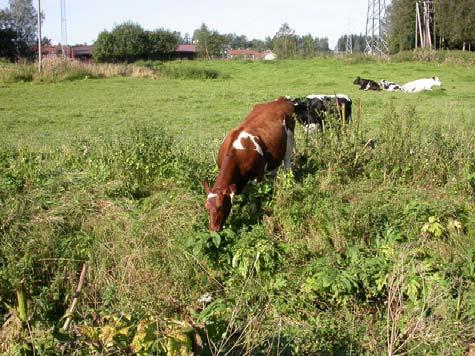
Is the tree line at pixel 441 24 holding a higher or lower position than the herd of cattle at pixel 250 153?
higher

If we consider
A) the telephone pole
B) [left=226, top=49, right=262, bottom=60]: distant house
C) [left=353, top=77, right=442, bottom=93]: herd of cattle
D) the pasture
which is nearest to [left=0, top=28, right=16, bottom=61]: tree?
[left=226, top=49, right=262, bottom=60]: distant house

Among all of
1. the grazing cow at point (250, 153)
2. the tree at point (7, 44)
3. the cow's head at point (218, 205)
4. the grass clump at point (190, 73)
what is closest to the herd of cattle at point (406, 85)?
the grass clump at point (190, 73)

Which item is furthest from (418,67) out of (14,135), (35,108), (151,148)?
(151,148)

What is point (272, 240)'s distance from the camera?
6.63 m

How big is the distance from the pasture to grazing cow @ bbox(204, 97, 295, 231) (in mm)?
261

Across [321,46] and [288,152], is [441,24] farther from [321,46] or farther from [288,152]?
[321,46]

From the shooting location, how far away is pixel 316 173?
8.14 m

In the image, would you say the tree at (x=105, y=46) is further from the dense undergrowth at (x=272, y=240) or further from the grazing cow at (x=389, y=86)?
the dense undergrowth at (x=272, y=240)

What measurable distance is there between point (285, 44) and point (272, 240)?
6932 cm

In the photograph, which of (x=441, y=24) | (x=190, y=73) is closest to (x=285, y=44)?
(x=441, y=24)

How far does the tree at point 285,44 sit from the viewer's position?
68.9 meters

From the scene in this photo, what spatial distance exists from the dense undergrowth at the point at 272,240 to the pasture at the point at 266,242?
2cm

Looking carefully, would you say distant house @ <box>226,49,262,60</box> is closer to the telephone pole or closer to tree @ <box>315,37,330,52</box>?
tree @ <box>315,37,330,52</box>

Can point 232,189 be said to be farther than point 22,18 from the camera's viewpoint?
No
